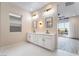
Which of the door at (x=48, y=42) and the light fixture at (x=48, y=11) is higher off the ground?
the light fixture at (x=48, y=11)

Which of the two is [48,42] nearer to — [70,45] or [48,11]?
[70,45]

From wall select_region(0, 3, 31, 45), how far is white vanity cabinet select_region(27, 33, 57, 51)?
1.23ft

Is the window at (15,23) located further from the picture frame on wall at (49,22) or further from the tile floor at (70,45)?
the tile floor at (70,45)

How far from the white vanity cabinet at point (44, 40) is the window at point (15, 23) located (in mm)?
544

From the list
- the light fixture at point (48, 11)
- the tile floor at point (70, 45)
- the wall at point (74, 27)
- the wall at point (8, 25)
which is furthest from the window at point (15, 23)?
the wall at point (74, 27)

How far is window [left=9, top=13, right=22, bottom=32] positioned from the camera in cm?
325

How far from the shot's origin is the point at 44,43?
3.17 metres

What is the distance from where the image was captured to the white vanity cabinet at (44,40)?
293 cm

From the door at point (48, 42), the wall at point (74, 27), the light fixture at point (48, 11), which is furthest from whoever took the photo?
the light fixture at point (48, 11)

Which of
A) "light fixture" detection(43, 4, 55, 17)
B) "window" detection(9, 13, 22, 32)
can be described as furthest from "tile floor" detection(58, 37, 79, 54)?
"window" detection(9, 13, 22, 32)

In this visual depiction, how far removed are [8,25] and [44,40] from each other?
176cm

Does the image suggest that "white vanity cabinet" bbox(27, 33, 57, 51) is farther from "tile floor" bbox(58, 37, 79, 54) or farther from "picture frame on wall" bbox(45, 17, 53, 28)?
"picture frame on wall" bbox(45, 17, 53, 28)

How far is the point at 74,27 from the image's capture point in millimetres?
2303

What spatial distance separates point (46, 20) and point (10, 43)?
1918 mm
